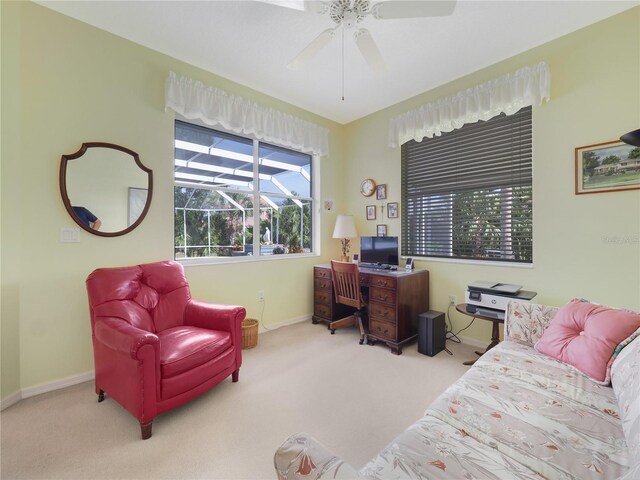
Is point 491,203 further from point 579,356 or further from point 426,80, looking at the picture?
point 579,356

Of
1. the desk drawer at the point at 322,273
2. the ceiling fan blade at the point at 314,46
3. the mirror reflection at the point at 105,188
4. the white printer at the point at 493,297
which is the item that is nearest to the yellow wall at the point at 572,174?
the white printer at the point at 493,297

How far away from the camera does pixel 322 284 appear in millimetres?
3609

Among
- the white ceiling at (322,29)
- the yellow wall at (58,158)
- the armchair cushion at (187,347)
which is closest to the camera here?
the armchair cushion at (187,347)

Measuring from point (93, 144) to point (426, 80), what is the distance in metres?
3.28

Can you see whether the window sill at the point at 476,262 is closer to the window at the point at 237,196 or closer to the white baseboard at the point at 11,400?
the window at the point at 237,196

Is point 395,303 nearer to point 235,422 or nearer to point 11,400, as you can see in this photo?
point 235,422

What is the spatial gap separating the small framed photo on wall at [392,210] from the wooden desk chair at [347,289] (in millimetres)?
1034

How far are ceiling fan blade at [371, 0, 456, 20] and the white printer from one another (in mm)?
2125

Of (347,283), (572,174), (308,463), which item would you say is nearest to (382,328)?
(347,283)

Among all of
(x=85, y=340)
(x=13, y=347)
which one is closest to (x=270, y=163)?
(x=85, y=340)

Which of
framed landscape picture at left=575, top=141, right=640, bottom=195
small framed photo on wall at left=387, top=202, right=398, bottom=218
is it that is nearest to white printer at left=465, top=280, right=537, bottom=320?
framed landscape picture at left=575, top=141, right=640, bottom=195

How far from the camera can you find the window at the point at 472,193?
2.66 meters

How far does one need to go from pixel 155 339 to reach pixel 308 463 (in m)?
1.30

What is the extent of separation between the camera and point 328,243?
4090mm
